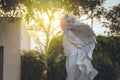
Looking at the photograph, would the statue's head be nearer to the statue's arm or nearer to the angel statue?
the angel statue

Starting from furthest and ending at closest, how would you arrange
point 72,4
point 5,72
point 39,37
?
point 39,37 → point 5,72 → point 72,4

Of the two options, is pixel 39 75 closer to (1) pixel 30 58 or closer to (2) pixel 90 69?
(1) pixel 30 58

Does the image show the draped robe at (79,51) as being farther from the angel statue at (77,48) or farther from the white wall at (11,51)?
the white wall at (11,51)

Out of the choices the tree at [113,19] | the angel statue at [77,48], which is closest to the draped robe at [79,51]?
the angel statue at [77,48]

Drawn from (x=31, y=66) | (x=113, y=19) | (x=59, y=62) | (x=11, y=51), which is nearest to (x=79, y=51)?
(x=59, y=62)

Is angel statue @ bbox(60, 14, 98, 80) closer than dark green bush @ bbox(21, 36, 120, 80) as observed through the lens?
Yes

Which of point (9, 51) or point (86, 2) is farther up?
point (86, 2)

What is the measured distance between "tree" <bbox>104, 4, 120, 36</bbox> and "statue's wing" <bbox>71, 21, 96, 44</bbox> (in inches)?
414

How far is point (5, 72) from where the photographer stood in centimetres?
1719

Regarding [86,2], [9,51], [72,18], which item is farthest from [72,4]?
[72,18]

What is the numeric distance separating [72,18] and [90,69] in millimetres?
1479

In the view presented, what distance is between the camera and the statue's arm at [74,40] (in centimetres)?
1160

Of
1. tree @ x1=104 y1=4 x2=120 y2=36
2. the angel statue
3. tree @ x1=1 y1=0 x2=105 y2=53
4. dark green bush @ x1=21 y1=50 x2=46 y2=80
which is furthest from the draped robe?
tree @ x1=104 y1=4 x2=120 y2=36

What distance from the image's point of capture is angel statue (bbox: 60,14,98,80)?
1137 cm
